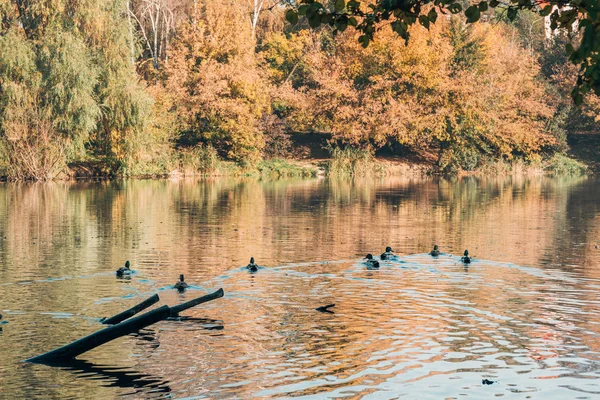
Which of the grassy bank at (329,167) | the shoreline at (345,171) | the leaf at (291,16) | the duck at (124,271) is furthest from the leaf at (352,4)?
the shoreline at (345,171)

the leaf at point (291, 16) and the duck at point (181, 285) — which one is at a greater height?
the leaf at point (291, 16)

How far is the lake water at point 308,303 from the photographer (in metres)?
15.3

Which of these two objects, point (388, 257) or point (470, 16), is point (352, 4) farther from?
point (388, 257)

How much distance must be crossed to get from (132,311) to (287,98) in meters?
79.0

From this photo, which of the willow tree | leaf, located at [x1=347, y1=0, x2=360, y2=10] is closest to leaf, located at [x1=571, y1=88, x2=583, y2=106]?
leaf, located at [x1=347, y1=0, x2=360, y2=10]

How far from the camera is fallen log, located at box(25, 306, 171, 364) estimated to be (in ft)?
52.8

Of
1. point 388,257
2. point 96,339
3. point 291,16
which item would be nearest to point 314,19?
point 291,16

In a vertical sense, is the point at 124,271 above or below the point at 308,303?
above

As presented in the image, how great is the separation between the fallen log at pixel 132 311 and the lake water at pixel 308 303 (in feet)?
1.43

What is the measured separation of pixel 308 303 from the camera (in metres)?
22.2

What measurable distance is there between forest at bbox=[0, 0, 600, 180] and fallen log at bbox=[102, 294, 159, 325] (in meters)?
52.0

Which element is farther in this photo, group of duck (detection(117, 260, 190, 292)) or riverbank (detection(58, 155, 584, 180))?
riverbank (detection(58, 155, 584, 180))

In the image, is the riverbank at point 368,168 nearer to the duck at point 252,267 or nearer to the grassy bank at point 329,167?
the grassy bank at point 329,167

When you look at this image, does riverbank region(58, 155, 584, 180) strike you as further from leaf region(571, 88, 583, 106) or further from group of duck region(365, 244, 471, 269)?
leaf region(571, 88, 583, 106)
